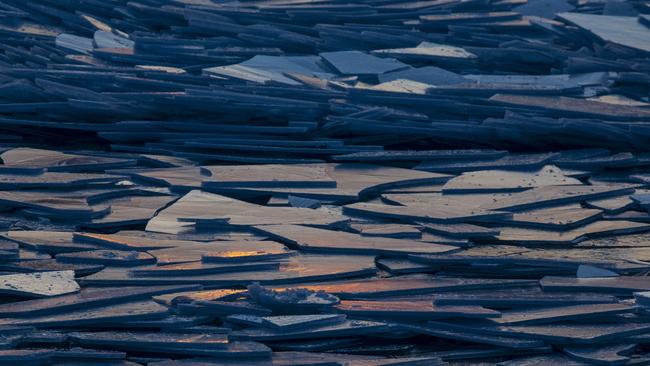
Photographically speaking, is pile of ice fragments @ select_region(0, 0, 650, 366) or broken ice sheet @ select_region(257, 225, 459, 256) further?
broken ice sheet @ select_region(257, 225, 459, 256)

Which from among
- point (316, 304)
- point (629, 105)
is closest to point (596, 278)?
point (316, 304)

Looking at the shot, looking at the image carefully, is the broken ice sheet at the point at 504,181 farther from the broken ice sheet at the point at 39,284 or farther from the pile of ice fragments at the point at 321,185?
the broken ice sheet at the point at 39,284

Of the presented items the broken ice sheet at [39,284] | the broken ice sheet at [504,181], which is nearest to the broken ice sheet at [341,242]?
the broken ice sheet at [504,181]

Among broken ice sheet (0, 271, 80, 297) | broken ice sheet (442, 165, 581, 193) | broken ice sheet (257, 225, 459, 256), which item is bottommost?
broken ice sheet (0, 271, 80, 297)

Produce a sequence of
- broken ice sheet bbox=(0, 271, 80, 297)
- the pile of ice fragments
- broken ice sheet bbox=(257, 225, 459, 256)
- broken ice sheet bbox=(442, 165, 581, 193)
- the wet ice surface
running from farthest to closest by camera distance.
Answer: broken ice sheet bbox=(442, 165, 581, 193) < broken ice sheet bbox=(257, 225, 459, 256) < broken ice sheet bbox=(0, 271, 80, 297) < the pile of ice fragments < the wet ice surface

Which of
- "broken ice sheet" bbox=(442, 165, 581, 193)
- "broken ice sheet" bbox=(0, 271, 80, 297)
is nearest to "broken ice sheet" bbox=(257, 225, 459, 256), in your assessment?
"broken ice sheet" bbox=(442, 165, 581, 193)

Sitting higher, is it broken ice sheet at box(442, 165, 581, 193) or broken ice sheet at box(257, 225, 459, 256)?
broken ice sheet at box(442, 165, 581, 193)

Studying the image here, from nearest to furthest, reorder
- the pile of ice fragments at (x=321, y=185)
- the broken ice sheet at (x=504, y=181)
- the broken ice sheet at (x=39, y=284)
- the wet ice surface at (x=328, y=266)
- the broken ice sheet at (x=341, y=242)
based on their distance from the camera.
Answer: the wet ice surface at (x=328, y=266), the pile of ice fragments at (x=321, y=185), the broken ice sheet at (x=39, y=284), the broken ice sheet at (x=341, y=242), the broken ice sheet at (x=504, y=181)

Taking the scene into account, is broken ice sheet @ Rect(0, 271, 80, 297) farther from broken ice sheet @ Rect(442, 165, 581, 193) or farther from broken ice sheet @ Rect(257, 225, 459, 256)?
broken ice sheet @ Rect(442, 165, 581, 193)

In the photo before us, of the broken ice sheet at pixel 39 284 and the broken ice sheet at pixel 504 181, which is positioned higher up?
the broken ice sheet at pixel 504 181
